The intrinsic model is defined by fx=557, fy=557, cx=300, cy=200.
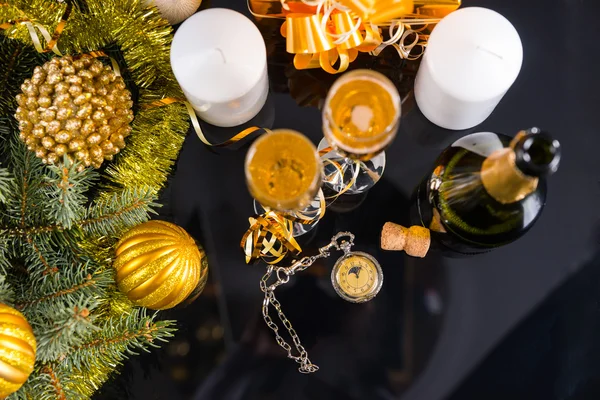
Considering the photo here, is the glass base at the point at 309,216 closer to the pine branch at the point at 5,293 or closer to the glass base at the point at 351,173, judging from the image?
the glass base at the point at 351,173

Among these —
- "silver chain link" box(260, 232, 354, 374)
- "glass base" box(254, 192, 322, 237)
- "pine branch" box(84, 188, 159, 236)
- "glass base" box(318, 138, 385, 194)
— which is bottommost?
"silver chain link" box(260, 232, 354, 374)

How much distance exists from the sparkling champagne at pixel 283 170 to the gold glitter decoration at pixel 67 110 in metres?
0.18

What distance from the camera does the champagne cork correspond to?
723 mm

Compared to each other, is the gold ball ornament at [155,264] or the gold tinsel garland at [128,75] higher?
the gold tinsel garland at [128,75]

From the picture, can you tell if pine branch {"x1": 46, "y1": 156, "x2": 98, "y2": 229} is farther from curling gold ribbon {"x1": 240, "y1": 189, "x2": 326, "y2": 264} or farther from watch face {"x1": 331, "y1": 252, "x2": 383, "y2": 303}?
watch face {"x1": 331, "y1": 252, "x2": 383, "y2": 303}

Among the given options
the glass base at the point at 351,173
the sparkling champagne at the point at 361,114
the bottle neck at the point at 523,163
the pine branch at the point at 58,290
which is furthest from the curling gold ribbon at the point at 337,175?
the pine branch at the point at 58,290

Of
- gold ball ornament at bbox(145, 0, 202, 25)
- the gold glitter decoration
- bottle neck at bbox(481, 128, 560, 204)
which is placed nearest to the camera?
bottle neck at bbox(481, 128, 560, 204)

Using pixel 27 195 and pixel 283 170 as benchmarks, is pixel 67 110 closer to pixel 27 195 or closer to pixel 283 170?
pixel 27 195

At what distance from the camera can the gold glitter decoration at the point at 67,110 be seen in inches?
24.0

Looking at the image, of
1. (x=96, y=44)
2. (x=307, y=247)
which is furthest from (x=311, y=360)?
(x=96, y=44)

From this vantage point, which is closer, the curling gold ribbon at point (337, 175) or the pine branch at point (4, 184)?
the pine branch at point (4, 184)

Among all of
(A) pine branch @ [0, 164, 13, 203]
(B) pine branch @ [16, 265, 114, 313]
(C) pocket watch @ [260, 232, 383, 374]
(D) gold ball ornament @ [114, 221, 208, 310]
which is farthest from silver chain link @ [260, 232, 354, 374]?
(A) pine branch @ [0, 164, 13, 203]

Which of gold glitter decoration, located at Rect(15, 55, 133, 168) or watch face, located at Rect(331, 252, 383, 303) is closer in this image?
gold glitter decoration, located at Rect(15, 55, 133, 168)

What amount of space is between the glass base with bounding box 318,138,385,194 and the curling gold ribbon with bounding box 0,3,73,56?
0.35 meters
